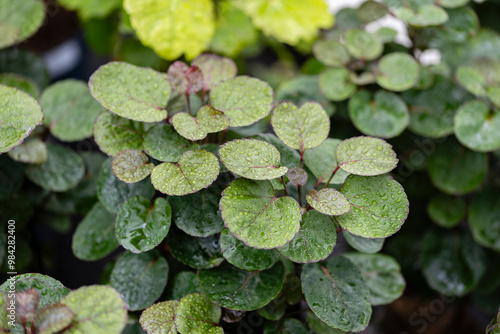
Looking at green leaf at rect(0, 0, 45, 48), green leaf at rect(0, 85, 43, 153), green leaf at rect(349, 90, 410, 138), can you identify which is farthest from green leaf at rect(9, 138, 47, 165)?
green leaf at rect(349, 90, 410, 138)

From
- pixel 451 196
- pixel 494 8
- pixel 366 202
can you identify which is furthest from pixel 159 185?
pixel 494 8

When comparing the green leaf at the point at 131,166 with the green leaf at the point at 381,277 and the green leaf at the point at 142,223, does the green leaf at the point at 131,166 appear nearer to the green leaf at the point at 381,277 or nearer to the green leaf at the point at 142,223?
the green leaf at the point at 142,223

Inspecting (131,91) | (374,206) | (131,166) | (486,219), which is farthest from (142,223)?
(486,219)

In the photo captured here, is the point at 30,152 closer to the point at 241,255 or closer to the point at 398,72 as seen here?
the point at 241,255

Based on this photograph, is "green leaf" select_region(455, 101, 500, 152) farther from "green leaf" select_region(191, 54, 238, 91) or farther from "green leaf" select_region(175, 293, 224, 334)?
"green leaf" select_region(175, 293, 224, 334)

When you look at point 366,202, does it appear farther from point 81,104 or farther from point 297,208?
point 81,104

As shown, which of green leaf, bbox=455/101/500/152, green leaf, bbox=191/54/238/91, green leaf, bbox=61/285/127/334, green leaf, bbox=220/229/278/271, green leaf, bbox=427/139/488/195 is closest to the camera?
green leaf, bbox=61/285/127/334
